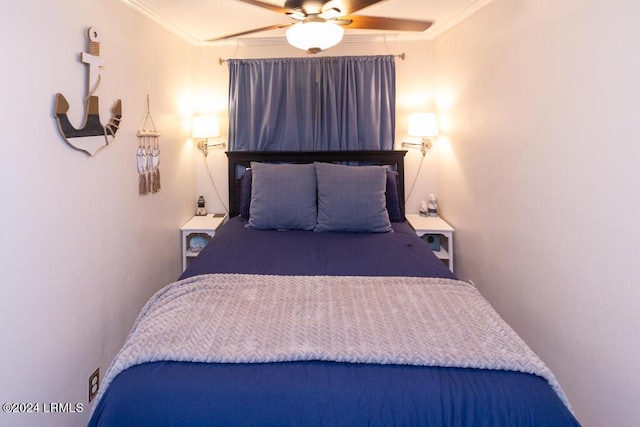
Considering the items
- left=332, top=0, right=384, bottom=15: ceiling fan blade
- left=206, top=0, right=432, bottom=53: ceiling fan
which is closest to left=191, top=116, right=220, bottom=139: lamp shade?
left=206, top=0, right=432, bottom=53: ceiling fan

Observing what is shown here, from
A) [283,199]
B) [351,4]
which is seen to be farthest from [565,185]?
[283,199]

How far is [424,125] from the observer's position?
2973 millimetres

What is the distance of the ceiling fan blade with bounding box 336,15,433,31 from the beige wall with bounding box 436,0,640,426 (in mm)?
488

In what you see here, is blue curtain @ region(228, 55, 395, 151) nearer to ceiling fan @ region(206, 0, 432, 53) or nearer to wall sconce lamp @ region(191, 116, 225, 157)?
wall sconce lamp @ region(191, 116, 225, 157)

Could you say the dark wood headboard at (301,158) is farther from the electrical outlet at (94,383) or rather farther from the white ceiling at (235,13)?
the electrical outlet at (94,383)

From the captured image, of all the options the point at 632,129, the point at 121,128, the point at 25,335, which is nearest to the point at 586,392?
the point at 632,129

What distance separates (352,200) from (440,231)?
0.82 m

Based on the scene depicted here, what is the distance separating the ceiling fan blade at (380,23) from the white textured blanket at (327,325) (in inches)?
57.7

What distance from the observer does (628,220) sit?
1268mm

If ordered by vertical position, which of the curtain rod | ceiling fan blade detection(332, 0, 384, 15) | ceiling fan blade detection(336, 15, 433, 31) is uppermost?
the curtain rod

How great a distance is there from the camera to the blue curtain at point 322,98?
10.1ft

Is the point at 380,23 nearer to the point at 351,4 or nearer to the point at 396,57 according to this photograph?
the point at 351,4

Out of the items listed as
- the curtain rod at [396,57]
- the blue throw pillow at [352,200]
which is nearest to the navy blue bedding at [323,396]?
the blue throw pillow at [352,200]

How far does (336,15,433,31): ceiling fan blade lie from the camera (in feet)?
6.68
